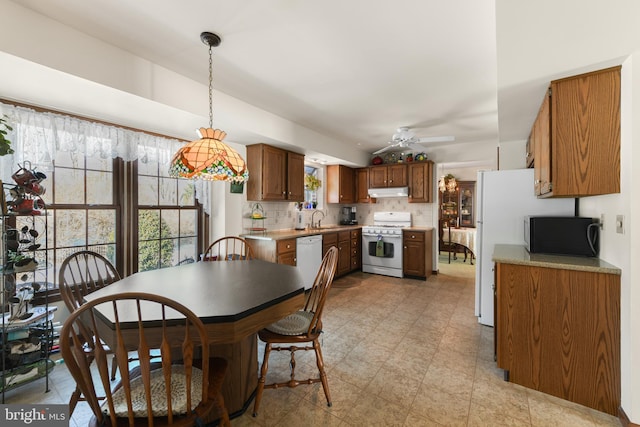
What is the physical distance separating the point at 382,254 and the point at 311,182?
1.86 metres

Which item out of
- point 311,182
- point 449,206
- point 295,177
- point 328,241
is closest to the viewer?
point 295,177

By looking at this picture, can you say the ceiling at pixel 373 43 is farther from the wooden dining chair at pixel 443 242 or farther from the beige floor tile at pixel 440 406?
the wooden dining chair at pixel 443 242

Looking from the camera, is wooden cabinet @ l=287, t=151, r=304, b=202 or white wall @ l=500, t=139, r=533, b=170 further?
wooden cabinet @ l=287, t=151, r=304, b=202

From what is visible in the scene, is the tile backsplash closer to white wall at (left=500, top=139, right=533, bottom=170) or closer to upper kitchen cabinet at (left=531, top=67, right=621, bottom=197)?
white wall at (left=500, top=139, right=533, bottom=170)

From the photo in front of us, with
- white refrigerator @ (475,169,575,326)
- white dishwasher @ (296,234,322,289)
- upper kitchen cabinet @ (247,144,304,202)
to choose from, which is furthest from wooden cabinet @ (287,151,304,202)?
white refrigerator @ (475,169,575,326)

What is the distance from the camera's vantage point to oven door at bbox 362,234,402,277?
5000 mm

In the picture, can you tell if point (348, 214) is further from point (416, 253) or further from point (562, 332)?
point (562, 332)

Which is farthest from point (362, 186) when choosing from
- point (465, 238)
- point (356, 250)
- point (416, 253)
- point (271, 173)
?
point (465, 238)

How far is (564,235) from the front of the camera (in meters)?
2.20

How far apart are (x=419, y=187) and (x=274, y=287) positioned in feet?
13.8

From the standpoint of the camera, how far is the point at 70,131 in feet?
8.07

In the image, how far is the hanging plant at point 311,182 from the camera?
5.27m

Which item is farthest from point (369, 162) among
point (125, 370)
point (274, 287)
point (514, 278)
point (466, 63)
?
point (125, 370)

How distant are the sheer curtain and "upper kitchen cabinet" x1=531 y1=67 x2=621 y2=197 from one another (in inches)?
141
